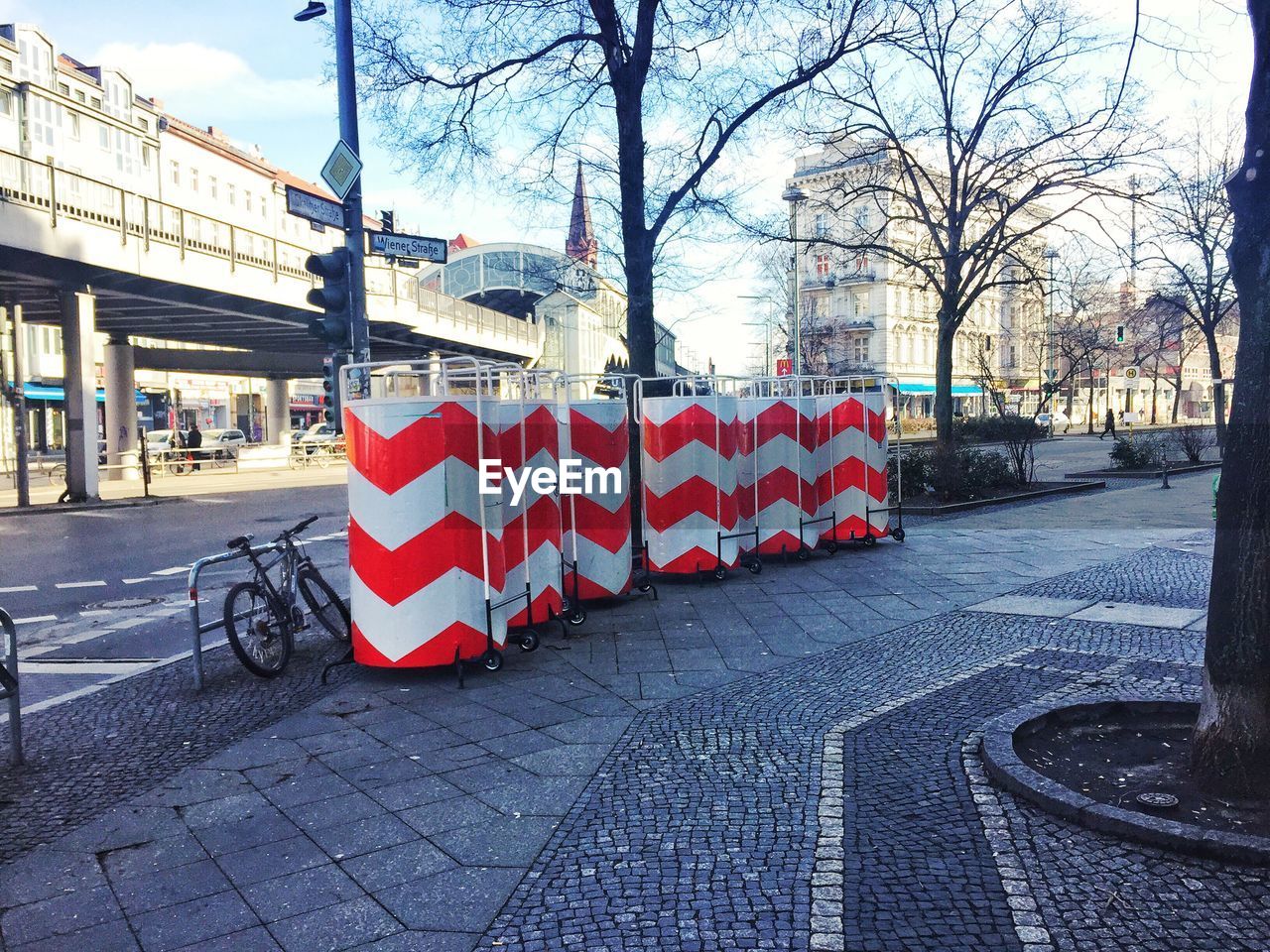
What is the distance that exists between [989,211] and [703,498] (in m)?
13.9

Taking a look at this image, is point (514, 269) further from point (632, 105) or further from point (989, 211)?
point (989, 211)

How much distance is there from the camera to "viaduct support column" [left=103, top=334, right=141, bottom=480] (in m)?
31.5

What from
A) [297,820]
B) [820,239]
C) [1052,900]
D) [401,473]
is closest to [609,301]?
[820,239]

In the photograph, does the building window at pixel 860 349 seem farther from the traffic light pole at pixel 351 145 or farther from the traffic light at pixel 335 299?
the traffic light at pixel 335 299

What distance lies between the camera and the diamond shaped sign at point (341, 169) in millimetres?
9133

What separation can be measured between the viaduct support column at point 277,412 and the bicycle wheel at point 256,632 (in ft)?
128

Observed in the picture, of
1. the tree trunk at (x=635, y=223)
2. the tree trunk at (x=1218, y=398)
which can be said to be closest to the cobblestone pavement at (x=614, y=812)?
the tree trunk at (x=635, y=223)

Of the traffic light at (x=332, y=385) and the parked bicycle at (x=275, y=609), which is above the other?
the traffic light at (x=332, y=385)

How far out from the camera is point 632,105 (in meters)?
11.4

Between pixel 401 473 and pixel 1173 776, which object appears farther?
pixel 401 473

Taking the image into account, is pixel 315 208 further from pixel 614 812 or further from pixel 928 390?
pixel 928 390

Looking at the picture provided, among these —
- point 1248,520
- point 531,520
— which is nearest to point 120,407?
point 531,520

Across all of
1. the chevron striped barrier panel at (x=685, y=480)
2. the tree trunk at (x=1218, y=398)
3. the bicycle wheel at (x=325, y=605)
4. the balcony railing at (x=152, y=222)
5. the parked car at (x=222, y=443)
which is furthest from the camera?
the parked car at (x=222, y=443)

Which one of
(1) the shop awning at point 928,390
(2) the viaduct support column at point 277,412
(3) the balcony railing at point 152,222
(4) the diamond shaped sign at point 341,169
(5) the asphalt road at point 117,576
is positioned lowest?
(5) the asphalt road at point 117,576
